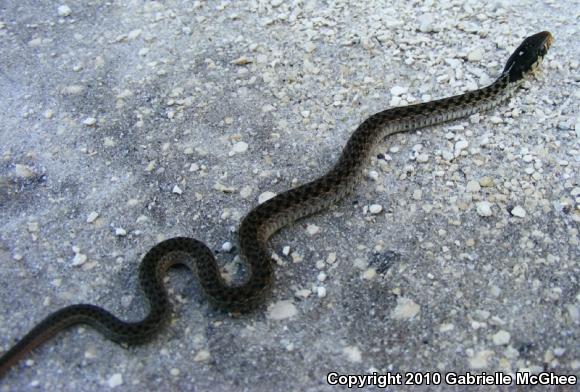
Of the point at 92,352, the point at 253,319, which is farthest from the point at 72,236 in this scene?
the point at 253,319

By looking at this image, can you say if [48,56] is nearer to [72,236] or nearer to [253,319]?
[72,236]

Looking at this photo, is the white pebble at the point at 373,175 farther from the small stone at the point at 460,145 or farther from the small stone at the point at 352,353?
the small stone at the point at 352,353

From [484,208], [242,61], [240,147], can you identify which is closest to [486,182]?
[484,208]

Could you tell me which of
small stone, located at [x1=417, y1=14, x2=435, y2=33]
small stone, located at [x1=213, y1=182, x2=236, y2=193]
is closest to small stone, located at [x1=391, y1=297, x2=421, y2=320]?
small stone, located at [x1=213, y1=182, x2=236, y2=193]

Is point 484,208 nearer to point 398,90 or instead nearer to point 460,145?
point 460,145

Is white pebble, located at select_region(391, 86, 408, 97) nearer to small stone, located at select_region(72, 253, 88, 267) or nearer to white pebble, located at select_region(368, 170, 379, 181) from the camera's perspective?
white pebble, located at select_region(368, 170, 379, 181)
